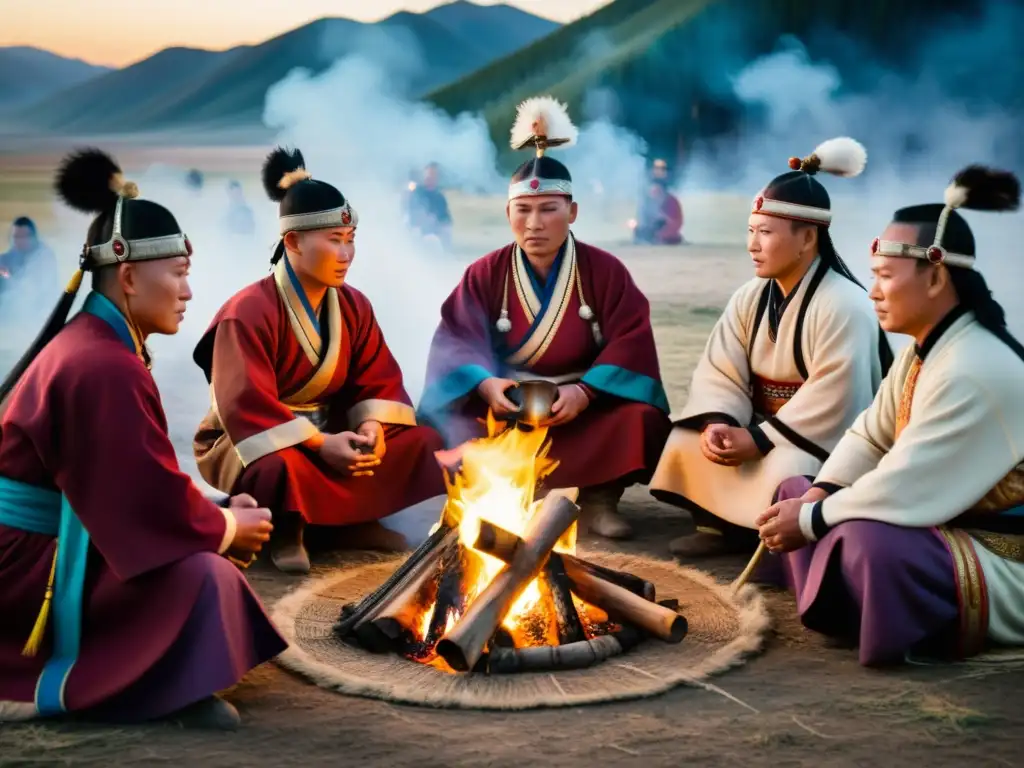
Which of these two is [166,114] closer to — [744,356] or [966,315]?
[744,356]

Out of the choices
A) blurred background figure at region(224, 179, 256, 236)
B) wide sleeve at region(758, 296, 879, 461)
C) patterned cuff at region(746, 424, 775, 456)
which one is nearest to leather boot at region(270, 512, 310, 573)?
patterned cuff at region(746, 424, 775, 456)

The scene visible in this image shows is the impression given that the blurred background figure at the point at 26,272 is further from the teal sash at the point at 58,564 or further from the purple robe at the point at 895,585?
the purple robe at the point at 895,585

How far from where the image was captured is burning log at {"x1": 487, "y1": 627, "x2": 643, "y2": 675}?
3305 millimetres

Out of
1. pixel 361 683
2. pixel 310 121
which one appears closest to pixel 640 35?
pixel 310 121

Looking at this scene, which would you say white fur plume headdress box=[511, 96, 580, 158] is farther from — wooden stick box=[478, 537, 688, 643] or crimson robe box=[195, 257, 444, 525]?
wooden stick box=[478, 537, 688, 643]

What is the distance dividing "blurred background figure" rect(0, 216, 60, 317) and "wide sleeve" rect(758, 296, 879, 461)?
5676 mm

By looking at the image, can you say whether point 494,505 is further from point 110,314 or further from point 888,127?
point 888,127

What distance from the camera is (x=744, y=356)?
15.3 feet

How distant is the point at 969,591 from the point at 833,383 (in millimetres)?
1147

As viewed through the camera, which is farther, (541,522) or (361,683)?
(541,522)

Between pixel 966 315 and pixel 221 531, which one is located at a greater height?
pixel 966 315

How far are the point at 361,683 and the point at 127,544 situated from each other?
754 millimetres

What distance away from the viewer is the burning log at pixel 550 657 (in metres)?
3.30

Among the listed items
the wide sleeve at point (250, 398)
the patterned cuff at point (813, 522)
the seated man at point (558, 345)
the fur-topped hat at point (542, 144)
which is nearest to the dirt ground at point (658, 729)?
the patterned cuff at point (813, 522)
